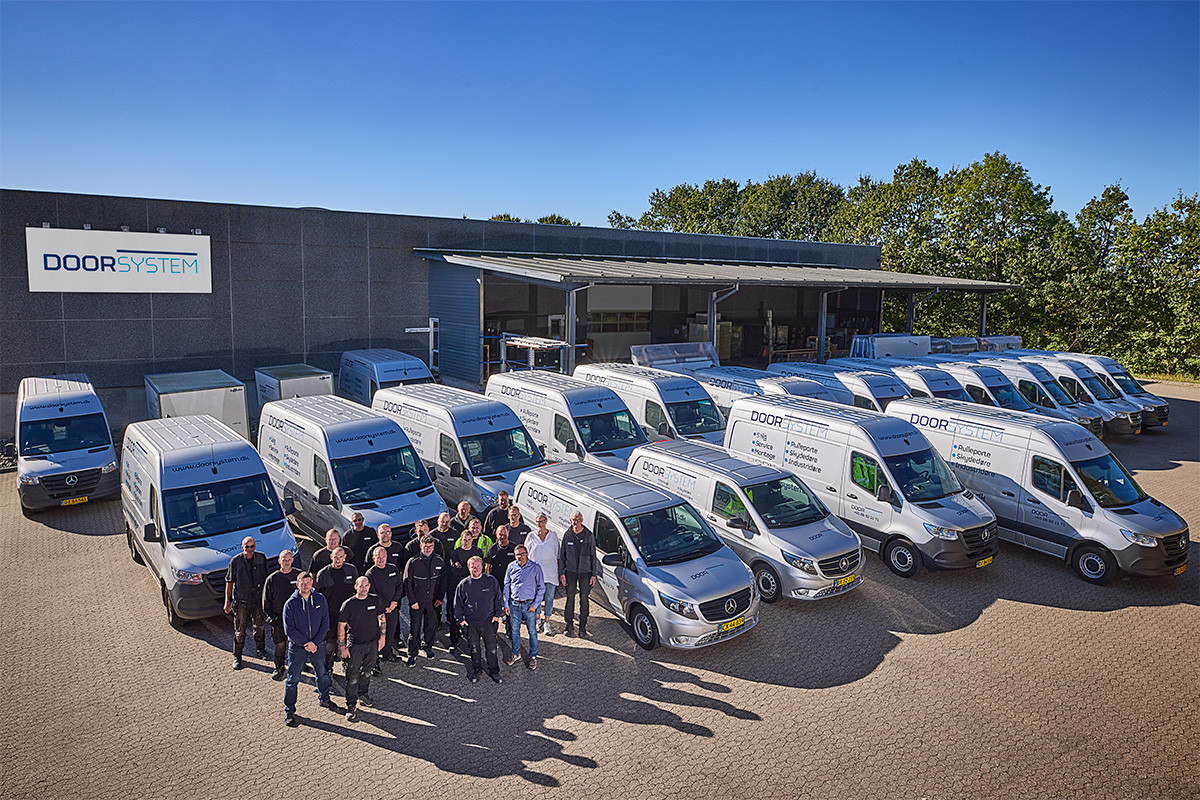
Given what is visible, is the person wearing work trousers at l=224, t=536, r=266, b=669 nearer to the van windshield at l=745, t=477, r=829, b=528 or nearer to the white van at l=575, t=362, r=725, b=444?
the van windshield at l=745, t=477, r=829, b=528

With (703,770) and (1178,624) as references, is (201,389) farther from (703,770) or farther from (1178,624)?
(1178,624)

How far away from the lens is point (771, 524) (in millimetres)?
9727

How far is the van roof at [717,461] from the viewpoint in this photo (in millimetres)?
10216

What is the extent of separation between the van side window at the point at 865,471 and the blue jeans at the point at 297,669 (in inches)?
305

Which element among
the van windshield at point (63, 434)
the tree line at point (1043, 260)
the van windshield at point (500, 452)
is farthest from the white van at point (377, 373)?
the tree line at point (1043, 260)

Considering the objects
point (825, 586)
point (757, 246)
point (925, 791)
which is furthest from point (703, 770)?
point (757, 246)

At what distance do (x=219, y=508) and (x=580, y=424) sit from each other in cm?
602

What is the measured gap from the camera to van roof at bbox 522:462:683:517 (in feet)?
29.6

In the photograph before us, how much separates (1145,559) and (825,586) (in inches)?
189

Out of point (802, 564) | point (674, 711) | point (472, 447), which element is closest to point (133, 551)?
point (472, 447)

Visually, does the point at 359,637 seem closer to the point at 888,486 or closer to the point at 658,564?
the point at 658,564

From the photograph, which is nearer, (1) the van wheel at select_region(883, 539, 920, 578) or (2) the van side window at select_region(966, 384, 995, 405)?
(1) the van wheel at select_region(883, 539, 920, 578)

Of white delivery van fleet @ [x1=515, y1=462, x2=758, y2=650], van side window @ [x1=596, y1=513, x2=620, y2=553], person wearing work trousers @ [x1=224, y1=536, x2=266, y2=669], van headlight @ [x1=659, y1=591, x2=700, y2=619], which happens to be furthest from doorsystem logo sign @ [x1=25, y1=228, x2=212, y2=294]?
van headlight @ [x1=659, y1=591, x2=700, y2=619]

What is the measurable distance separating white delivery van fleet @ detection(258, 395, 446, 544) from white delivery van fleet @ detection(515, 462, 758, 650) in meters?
2.18
